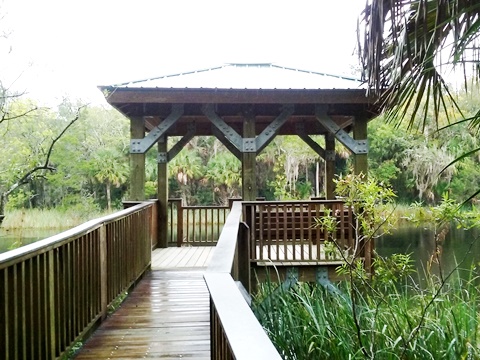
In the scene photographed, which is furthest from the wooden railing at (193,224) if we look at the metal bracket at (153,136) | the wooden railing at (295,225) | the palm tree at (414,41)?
the palm tree at (414,41)

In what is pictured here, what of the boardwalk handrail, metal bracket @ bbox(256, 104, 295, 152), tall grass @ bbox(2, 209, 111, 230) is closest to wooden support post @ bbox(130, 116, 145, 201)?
metal bracket @ bbox(256, 104, 295, 152)

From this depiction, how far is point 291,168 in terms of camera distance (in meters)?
24.1

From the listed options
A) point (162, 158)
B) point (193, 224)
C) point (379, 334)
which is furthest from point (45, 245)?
point (193, 224)

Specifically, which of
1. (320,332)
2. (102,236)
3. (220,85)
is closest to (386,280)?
(320,332)

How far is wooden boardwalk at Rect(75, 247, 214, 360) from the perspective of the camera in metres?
3.17

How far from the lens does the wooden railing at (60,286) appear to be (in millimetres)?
2131

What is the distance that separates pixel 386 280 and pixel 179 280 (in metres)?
2.52

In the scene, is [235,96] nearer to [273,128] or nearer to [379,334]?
[273,128]

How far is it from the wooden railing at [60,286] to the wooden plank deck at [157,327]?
16 cm

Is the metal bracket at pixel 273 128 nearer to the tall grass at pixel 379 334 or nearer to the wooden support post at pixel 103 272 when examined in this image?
the tall grass at pixel 379 334

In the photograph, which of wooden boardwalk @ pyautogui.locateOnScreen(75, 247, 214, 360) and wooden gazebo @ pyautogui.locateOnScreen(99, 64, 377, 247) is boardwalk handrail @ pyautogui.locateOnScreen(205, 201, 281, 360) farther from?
wooden gazebo @ pyautogui.locateOnScreen(99, 64, 377, 247)

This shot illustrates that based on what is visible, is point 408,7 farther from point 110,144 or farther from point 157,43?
point 157,43

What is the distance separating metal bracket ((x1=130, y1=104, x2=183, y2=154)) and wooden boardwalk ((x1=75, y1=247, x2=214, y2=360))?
2.03 meters

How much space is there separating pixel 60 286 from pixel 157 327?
1.19 m
